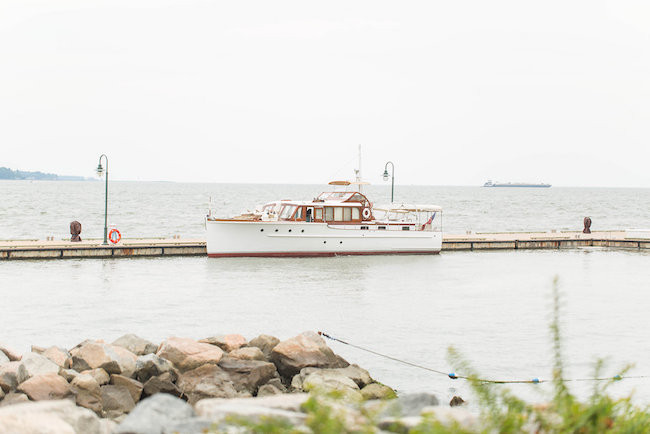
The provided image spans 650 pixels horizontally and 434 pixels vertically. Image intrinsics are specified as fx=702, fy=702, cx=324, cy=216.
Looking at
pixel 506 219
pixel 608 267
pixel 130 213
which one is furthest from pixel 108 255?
pixel 506 219

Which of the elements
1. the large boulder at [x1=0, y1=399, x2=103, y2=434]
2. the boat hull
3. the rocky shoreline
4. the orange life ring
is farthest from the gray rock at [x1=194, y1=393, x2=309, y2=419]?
the orange life ring

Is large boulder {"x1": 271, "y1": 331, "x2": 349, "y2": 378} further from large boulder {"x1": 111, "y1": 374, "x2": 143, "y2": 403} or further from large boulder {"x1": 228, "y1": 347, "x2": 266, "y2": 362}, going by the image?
large boulder {"x1": 111, "y1": 374, "x2": 143, "y2": 403}

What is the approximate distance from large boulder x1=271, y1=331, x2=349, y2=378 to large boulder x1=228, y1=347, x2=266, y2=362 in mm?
223

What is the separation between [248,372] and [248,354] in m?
0.71

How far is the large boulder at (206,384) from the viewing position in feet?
34.9

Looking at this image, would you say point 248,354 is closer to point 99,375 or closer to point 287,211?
point 99,375

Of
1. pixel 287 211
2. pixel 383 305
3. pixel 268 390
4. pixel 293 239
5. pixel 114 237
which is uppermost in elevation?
pixel 287 211

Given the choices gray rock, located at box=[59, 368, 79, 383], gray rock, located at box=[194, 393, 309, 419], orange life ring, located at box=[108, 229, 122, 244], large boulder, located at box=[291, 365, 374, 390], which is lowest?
large boulder, located at box=[291, 365, 374, 390]

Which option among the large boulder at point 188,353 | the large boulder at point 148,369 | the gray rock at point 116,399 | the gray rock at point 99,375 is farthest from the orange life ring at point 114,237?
the gray rock at point 116,399

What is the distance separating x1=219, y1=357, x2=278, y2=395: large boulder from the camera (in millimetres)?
11070

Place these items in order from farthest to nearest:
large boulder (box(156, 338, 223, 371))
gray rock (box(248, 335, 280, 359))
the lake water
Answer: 1. the lake water
2. gray rock (box(248, 335, 280, 359))
3. large boulder (box(156, 338, 223, 371))

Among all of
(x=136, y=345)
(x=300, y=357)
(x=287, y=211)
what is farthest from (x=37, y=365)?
(x=287, y=211)

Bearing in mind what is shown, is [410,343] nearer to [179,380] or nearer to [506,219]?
[179,380]

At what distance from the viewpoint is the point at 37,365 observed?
10695mm
